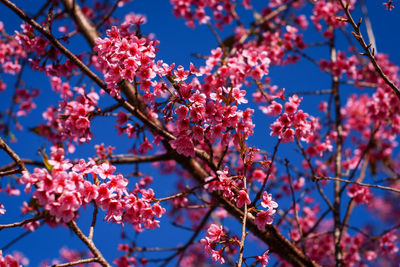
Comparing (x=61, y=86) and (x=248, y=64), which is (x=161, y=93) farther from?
(x=61, y=86)

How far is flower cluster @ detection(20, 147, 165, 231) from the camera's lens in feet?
5.54

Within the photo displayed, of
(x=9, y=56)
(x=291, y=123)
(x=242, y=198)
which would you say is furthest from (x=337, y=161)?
(x=9, y=56)

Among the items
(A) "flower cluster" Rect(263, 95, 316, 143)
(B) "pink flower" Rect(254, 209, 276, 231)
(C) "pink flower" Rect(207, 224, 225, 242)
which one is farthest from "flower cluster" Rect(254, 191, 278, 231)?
(A) "flower cluster" Rect(263, 95, 316, 143)

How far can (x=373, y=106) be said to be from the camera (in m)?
4.21

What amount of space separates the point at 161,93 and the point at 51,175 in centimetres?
97

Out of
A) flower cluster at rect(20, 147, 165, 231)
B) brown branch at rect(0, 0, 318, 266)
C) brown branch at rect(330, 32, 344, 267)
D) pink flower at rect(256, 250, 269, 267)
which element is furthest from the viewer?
brown branch at rect(330, 32, 344, 267)

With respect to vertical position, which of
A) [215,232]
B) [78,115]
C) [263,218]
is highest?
[78,115]

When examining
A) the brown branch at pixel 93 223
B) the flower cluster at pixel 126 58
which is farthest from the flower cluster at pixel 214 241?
the flower cluster at pixel 126 58

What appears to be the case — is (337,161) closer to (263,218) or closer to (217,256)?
(263,218)

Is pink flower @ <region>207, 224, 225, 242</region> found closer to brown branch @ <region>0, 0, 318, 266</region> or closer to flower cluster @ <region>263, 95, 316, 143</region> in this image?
brown branch @ <region>0, 0, 318, 266</region>

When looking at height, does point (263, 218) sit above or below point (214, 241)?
above

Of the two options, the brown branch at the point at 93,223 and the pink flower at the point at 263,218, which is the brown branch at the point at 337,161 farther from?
the brown branch at the point at 93,223

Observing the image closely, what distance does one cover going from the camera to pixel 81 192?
184cm

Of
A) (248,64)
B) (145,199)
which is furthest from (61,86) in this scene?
(145,199)
